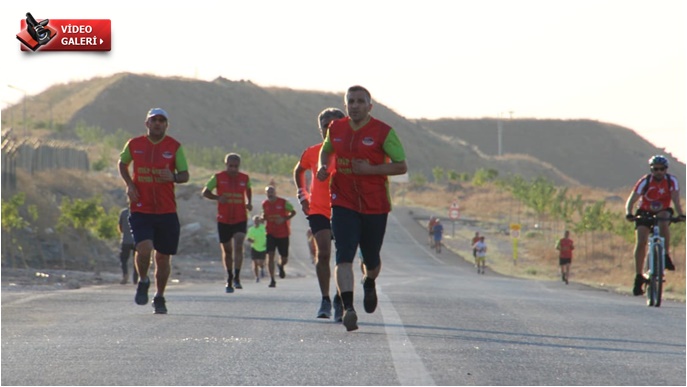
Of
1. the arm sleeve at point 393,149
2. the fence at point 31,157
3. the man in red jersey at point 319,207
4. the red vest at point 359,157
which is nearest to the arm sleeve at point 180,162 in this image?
the man in red jersey at point 319,207

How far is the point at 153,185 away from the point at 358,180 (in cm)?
396

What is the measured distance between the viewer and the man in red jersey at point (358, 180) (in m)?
10.6

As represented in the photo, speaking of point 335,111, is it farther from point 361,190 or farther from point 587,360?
point 587,360

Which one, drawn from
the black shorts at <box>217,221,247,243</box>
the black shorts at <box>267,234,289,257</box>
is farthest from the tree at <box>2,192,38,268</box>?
the black shorts at <box>217,221,247,243</box>

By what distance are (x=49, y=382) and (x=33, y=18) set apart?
562 inches

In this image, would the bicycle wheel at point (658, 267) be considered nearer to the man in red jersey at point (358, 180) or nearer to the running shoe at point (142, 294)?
the running shoe at point (142, 294)

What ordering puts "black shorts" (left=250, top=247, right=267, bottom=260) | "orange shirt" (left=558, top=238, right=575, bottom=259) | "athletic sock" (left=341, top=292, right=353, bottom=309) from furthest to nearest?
"orange shirt" (left=558, top=238, right=575, bottom=259), "black shorts" (left=250, top=247, right=267, bottom=260), "athletic sock" (left=341, top=292, right=353, bottom=309)

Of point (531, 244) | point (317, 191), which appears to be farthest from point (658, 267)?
point (531, 244)

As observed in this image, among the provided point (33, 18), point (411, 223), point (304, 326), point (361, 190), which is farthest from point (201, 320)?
point (411, 223)

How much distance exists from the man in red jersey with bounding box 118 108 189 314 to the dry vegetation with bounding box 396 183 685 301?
18354 mm

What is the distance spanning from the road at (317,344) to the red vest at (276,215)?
4308 mm

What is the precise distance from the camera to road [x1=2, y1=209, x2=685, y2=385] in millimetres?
9438

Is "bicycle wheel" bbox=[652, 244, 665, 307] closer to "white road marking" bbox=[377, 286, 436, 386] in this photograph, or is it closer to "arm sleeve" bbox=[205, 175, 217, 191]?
"white road marking" bbox=[377, 286, 436, 386]

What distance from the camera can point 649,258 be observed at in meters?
17.2
